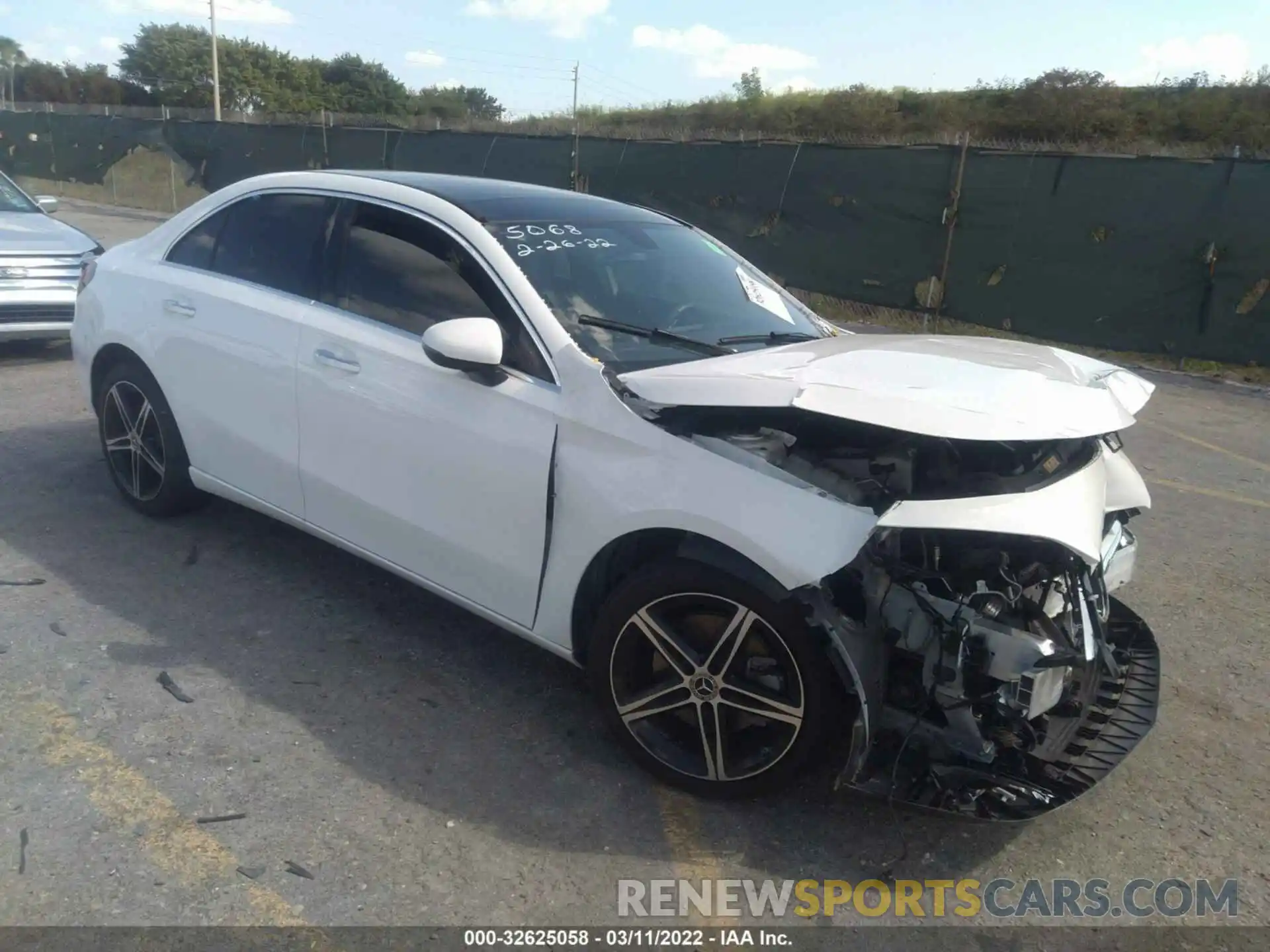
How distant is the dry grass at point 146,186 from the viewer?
23.1m

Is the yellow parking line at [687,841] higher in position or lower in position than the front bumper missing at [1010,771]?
lower

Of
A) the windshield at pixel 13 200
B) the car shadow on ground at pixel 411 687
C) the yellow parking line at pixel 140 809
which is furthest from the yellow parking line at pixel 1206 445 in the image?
the windshield at pixel 13 200

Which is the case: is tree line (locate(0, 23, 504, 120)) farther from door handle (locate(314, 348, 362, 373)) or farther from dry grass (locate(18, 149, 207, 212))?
door handle (locate(314, 348, 362, 373))

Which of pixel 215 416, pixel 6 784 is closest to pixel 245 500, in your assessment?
pixel 215 416

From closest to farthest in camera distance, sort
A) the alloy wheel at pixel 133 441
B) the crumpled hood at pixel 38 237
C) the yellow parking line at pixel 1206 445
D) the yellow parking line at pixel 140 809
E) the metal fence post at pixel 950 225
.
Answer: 1. the yellow parking line at pixel 140 809
2. the alloy wheel at pixel 133 441
3. the yellow parking line at pixel 1206 445
4. the crumpled hood at pixel 38 237
5. the metal fence post at pixel 950 225

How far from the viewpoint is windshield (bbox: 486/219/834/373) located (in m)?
3.52

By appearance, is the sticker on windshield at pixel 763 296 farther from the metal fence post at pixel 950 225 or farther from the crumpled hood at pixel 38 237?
the metal fence post at pixel 950 225

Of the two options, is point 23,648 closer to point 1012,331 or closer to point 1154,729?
point 1154,729

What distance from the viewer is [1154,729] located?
369 cm

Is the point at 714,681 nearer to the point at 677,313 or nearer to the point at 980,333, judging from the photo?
the point at 677,313

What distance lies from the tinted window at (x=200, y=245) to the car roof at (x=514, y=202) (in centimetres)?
63

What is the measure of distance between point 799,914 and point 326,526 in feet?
7.49

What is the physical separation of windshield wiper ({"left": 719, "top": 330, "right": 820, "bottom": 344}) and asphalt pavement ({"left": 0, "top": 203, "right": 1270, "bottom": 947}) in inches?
54.4

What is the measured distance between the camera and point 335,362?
3.81 metres
